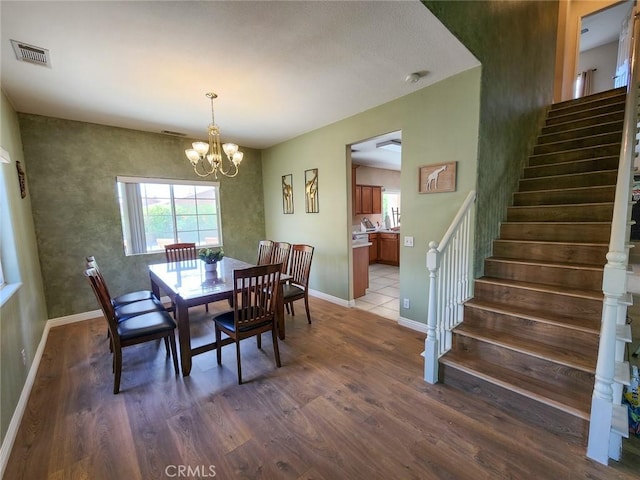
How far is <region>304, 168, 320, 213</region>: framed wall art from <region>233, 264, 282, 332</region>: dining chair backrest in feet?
6.71

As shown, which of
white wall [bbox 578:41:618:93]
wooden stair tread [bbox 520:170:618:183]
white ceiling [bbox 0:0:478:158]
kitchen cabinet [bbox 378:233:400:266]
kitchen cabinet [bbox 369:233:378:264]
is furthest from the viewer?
kitchen cabinet [bbox 369:233:378:264]

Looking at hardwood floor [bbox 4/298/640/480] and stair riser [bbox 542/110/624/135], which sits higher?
stair riser [bbox 542/110/624/135]

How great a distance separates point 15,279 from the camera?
90.4 inches

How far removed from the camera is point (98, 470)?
1465 mm

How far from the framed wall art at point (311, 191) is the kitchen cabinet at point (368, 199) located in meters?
2.53

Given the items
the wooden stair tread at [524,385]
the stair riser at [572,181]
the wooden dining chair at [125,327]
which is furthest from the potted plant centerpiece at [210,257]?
the stair riser at [572,181]

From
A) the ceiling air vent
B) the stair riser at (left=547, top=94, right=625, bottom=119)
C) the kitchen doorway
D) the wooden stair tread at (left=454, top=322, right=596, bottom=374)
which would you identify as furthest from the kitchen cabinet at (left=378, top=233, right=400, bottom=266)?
the ceiling air vent

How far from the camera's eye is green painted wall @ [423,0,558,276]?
87.5 inches

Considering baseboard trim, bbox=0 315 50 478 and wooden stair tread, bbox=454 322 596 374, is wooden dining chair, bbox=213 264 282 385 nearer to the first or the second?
baseboard trim, bbox=0 315 50 478

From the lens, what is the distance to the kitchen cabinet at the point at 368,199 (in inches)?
268

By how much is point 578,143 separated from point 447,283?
2.78 m

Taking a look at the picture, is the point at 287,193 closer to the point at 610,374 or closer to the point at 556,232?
the point at 556,232

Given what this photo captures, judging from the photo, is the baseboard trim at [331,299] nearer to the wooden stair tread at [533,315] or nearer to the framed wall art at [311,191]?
the framed wall art at [311,191]

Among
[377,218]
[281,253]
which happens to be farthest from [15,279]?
[377,218]
